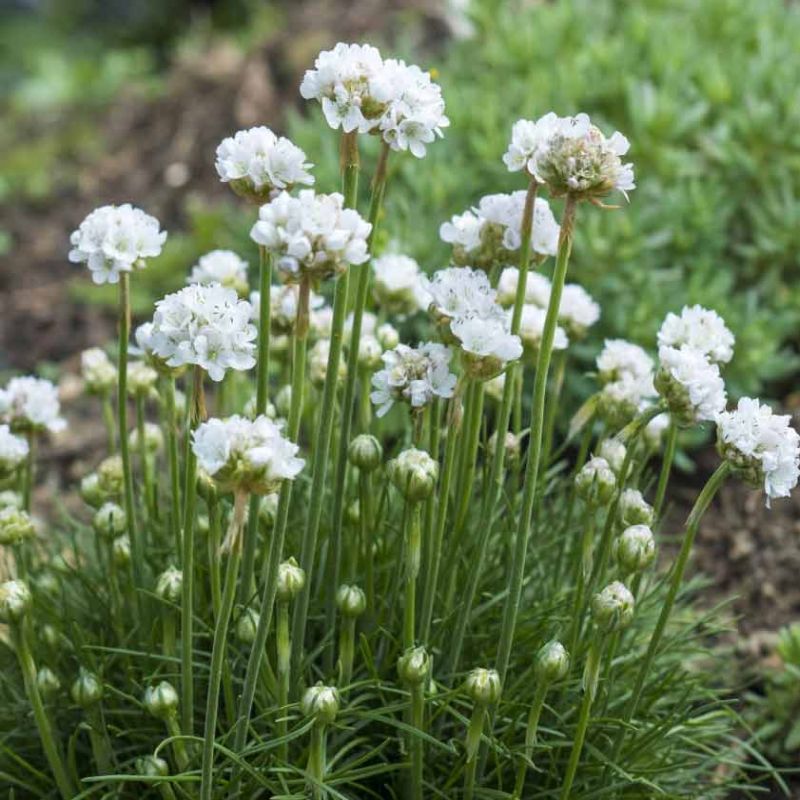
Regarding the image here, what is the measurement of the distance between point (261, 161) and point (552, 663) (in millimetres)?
782

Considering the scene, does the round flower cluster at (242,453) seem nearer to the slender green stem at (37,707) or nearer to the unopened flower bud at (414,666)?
the unopened flower bud at (414,666)

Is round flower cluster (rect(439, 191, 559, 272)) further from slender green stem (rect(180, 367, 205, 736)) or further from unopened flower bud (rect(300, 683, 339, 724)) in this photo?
unopened flower bud (rect(300, 683, 339, 724))

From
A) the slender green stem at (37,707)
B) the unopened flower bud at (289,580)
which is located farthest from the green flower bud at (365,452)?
the slender green stem at (37,707)

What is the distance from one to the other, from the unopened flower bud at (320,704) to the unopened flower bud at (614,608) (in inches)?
15.1

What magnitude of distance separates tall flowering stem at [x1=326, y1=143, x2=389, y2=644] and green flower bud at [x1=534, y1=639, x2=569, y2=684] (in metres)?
0.39

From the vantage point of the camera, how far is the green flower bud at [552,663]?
1706 millimetres

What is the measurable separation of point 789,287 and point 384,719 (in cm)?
231

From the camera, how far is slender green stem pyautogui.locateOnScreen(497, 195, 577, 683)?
1.62 meters

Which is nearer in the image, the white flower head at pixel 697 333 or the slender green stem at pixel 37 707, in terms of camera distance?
the slender green stem at pixel 37 707

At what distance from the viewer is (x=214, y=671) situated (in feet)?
5.22

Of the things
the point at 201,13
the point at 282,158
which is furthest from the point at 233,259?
the point at 201,13

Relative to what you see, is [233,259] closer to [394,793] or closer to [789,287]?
[394,793]

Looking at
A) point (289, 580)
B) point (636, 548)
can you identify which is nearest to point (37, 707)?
point (289, 580)

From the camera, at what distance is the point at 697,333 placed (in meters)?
1.96
